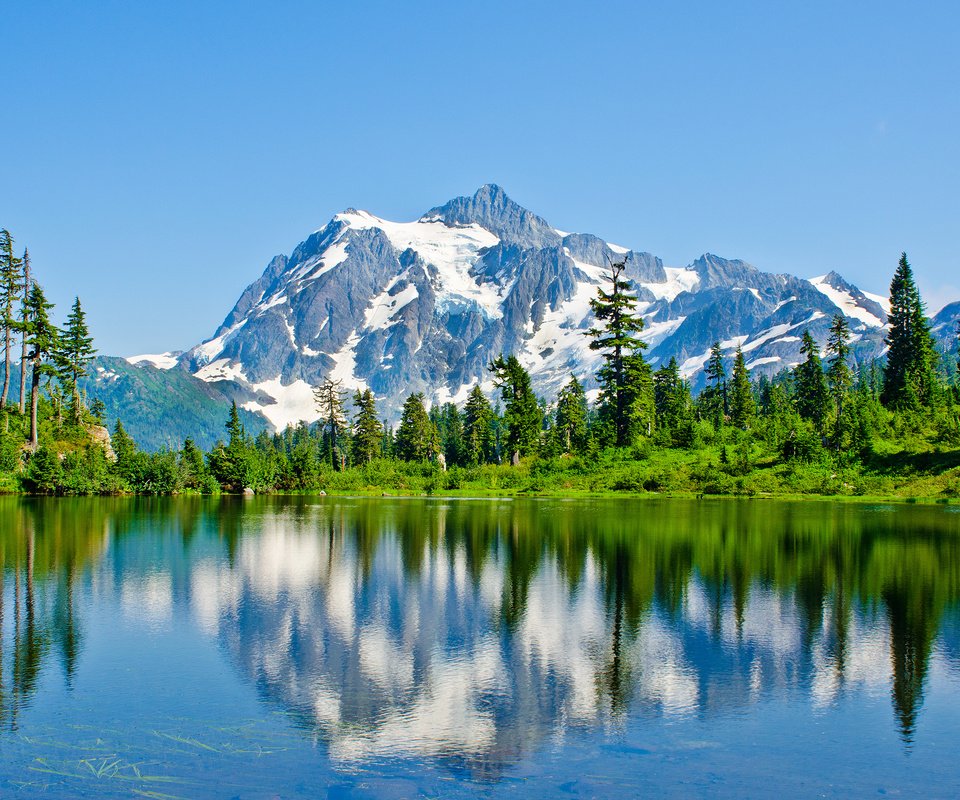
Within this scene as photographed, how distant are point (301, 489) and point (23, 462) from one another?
3481 centimetres

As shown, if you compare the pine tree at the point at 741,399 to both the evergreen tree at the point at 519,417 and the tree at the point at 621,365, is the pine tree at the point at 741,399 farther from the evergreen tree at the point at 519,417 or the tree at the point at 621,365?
the tree at the point at 621,365

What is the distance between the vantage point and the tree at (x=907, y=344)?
94312 mm

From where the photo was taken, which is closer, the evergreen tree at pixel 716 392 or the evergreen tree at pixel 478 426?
the evergreen tree at pixel 716 392

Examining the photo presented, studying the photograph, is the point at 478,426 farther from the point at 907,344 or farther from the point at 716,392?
the point at 907,344

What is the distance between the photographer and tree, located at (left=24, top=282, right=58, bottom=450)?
265 ft

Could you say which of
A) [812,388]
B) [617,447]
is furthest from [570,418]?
[617,447]

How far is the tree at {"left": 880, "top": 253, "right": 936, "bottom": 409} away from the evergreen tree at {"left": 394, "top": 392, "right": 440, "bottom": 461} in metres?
66.7

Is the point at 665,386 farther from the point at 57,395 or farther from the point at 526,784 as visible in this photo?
the point at 526,784

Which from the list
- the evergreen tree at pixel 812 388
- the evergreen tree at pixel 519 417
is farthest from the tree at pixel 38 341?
the evergreen tree at pixel 812 388

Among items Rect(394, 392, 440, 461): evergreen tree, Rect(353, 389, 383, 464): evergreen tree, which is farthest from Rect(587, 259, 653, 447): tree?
Rect(353, 389, 383, 464): evergreen tree

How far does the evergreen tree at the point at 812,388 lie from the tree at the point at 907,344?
713 centimetres

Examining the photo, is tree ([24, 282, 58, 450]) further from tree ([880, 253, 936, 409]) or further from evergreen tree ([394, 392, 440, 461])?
tree ([880, 253, 936, 409])

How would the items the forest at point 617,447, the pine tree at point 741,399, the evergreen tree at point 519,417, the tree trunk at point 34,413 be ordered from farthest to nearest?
the pine tree at point 741,399, the evergreen tree at point 519,417, the tree trunk at point 34,413, the forest at point 617,447

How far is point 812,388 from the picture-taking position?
112625mm
